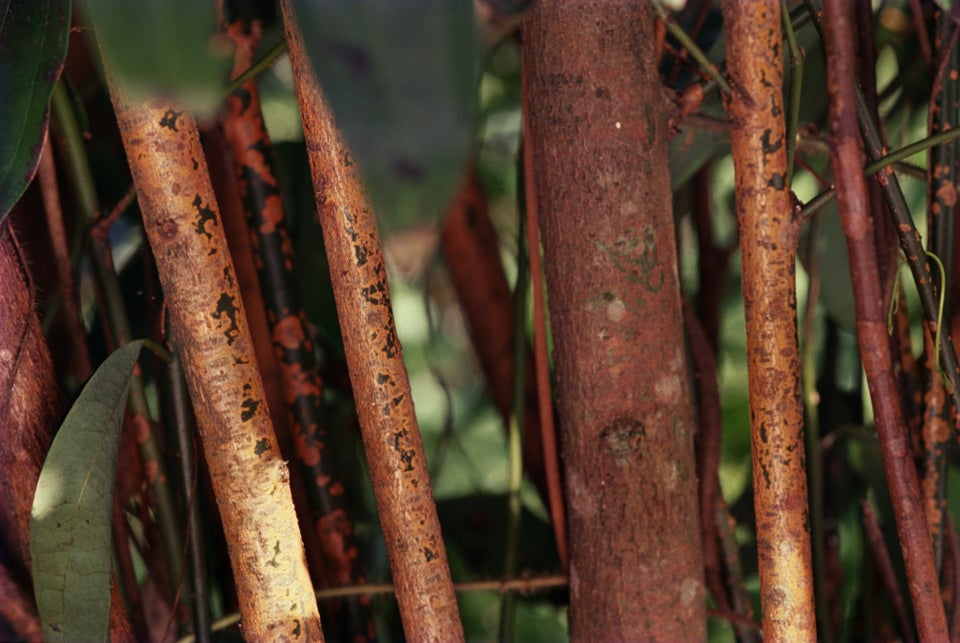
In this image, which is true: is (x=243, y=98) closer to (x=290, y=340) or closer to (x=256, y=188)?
(x=256, y=188)

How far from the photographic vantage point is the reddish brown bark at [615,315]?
48cm

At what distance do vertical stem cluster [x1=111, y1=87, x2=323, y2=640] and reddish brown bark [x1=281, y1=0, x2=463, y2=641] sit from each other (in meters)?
0.05

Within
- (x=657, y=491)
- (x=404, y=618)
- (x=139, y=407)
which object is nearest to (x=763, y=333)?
(x=657, y=491)

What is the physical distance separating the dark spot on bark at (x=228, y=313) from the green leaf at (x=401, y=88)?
A: 172 mm

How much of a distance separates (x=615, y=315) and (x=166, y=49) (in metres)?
0.29

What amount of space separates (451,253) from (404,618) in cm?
41

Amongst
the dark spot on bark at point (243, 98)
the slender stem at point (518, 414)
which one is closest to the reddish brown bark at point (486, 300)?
the slender stem at point (518, 414)

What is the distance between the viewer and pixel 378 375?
0.43 m

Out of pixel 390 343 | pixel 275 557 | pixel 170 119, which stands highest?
pixel 170 119

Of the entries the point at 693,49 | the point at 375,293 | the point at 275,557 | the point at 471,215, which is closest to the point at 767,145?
the point at 693,49

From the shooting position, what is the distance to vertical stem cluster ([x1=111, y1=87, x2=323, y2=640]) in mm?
404

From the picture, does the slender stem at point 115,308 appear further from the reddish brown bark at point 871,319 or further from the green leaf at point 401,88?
the reddish brown bark at point 871,319

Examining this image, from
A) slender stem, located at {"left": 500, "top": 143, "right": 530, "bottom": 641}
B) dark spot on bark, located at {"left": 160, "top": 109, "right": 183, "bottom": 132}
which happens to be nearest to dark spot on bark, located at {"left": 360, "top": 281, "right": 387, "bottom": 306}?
dark spot on bark, located at {"left": 160, "top": 109, "right": 183, "bottom": 132}

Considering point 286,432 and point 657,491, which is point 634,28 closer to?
point 657,491
